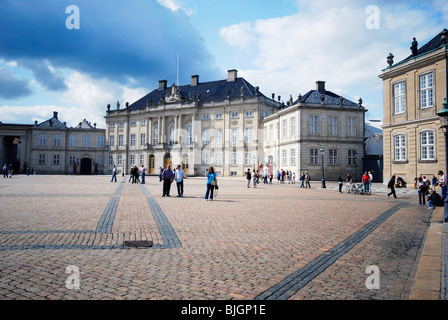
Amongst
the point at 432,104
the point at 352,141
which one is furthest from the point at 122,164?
the point at 432,104

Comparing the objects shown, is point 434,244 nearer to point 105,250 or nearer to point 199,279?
point 199,279

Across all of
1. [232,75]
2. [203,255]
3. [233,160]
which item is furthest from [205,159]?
[203,255]

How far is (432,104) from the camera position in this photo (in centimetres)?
2602

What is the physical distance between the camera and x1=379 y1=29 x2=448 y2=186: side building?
83.3 feet

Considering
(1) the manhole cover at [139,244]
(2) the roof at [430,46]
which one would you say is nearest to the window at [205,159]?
(2) the roof at [430,46]

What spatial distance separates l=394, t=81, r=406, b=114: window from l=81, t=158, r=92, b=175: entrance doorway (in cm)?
6180

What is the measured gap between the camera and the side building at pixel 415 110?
2539 cm

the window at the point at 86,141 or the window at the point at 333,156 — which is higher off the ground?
the window at the point at 86,141

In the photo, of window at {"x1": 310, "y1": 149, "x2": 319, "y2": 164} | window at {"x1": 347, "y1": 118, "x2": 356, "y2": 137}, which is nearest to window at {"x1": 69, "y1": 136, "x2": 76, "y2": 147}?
window at {"x1": 310, "y1": 149, "x2": 319, "y2": 164}

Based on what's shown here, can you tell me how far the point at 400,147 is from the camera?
1143 inches

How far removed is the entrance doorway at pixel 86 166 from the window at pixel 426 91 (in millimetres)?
64149

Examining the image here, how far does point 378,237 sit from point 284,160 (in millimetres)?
37533

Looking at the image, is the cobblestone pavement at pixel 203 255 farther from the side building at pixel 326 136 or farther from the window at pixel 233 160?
the window at pixel 233 160

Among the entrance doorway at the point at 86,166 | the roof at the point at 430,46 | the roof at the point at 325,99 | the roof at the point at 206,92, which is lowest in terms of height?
the entrance doorway at the point at 86,166
